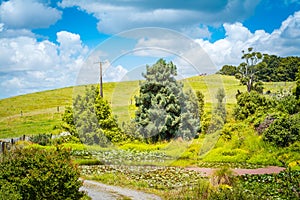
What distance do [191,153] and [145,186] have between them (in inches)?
339

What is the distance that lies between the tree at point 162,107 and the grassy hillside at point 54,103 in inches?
42.3

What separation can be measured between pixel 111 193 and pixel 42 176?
422 cm

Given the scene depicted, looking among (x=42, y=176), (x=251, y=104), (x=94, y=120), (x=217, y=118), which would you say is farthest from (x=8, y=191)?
(x=251, y=104)

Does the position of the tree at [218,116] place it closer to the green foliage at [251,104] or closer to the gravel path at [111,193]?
the green foliage at [251,104]

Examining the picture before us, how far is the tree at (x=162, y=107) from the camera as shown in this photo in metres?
27.0

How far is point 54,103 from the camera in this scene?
65.8 meters

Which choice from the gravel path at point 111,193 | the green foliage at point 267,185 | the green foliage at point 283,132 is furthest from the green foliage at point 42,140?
the green foliage at point 267,185

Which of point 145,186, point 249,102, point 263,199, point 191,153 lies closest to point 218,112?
point 249,102

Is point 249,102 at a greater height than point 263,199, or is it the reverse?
point 249,102

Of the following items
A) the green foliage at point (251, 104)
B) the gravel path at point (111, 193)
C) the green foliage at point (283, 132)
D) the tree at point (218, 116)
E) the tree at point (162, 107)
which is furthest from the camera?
the green foliage at point (251, 104)

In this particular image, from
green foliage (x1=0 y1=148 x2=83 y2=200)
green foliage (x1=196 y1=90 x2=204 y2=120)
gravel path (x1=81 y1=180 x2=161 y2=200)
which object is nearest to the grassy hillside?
green foliage (x1=196 y1=90 x2=204 y2=120)

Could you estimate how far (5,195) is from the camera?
823cm

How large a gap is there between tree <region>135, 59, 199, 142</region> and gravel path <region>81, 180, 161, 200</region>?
43.3 ft

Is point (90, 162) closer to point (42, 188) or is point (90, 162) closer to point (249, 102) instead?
point (42, 188)
